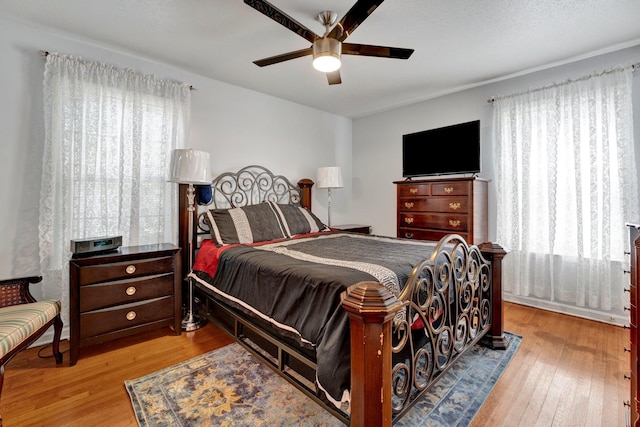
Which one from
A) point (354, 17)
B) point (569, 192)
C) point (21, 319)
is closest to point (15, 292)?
point (21, 319)

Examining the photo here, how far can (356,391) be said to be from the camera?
1.11 meters

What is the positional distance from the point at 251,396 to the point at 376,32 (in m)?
2.76

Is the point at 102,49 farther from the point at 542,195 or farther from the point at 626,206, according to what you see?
the point at 626,206

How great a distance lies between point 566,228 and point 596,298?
0.69 metres

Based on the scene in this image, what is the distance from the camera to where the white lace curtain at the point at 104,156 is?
2283 mm

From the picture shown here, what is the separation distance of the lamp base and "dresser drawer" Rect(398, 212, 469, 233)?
8.37ft

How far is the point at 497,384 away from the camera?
70.4 inches

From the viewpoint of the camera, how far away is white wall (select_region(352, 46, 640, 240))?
111 inches

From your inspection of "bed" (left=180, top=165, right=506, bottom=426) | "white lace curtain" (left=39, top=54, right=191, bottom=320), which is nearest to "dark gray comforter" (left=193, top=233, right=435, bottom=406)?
"bed" (left=180, top=165, right=506, bottom=426)

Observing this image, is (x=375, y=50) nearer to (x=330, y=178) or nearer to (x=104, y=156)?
(x=330, y=178)

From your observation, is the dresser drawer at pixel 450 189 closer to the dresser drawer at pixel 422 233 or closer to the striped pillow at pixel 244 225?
the dresser drawer at pixel 422 233

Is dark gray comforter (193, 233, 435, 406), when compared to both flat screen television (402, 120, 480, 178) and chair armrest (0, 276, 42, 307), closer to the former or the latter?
chair armrest (0, 276, 42, 307)

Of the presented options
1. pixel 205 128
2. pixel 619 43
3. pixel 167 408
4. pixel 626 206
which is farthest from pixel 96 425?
pixel 619 43

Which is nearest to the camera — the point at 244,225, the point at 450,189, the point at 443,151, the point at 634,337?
the point at 634,337
